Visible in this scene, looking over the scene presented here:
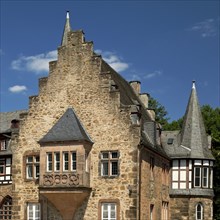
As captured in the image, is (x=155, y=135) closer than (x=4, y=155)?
Yes

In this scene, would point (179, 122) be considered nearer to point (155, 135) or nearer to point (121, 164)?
point (155, 135)

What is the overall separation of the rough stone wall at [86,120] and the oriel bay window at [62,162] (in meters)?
1.51

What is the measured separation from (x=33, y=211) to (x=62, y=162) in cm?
464

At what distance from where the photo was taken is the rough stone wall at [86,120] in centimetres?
3425

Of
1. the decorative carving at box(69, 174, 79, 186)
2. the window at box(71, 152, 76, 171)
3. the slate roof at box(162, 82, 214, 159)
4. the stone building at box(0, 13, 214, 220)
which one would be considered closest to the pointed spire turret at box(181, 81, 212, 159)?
Answer: the slate roof at box(162, 82, 214, 159)

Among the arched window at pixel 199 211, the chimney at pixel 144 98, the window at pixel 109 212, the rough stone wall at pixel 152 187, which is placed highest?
the chimney at pixel 144 98

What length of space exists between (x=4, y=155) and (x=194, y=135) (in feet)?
50.4

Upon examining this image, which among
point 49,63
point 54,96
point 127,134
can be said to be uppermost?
point 49,63

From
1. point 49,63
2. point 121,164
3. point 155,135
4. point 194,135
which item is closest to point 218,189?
point 194,135

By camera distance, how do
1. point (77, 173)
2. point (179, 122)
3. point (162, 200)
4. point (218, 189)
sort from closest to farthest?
point (77, 173) → point (162, 200) → point (218, 189) → point (179, 122)

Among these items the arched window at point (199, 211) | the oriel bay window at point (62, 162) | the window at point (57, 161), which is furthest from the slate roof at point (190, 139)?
the window at point (57, 161)

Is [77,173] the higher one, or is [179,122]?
[179,122]

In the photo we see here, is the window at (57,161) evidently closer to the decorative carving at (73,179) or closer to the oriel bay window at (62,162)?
the oriel bay window at (62,162)

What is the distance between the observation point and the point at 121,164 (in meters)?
34.3
